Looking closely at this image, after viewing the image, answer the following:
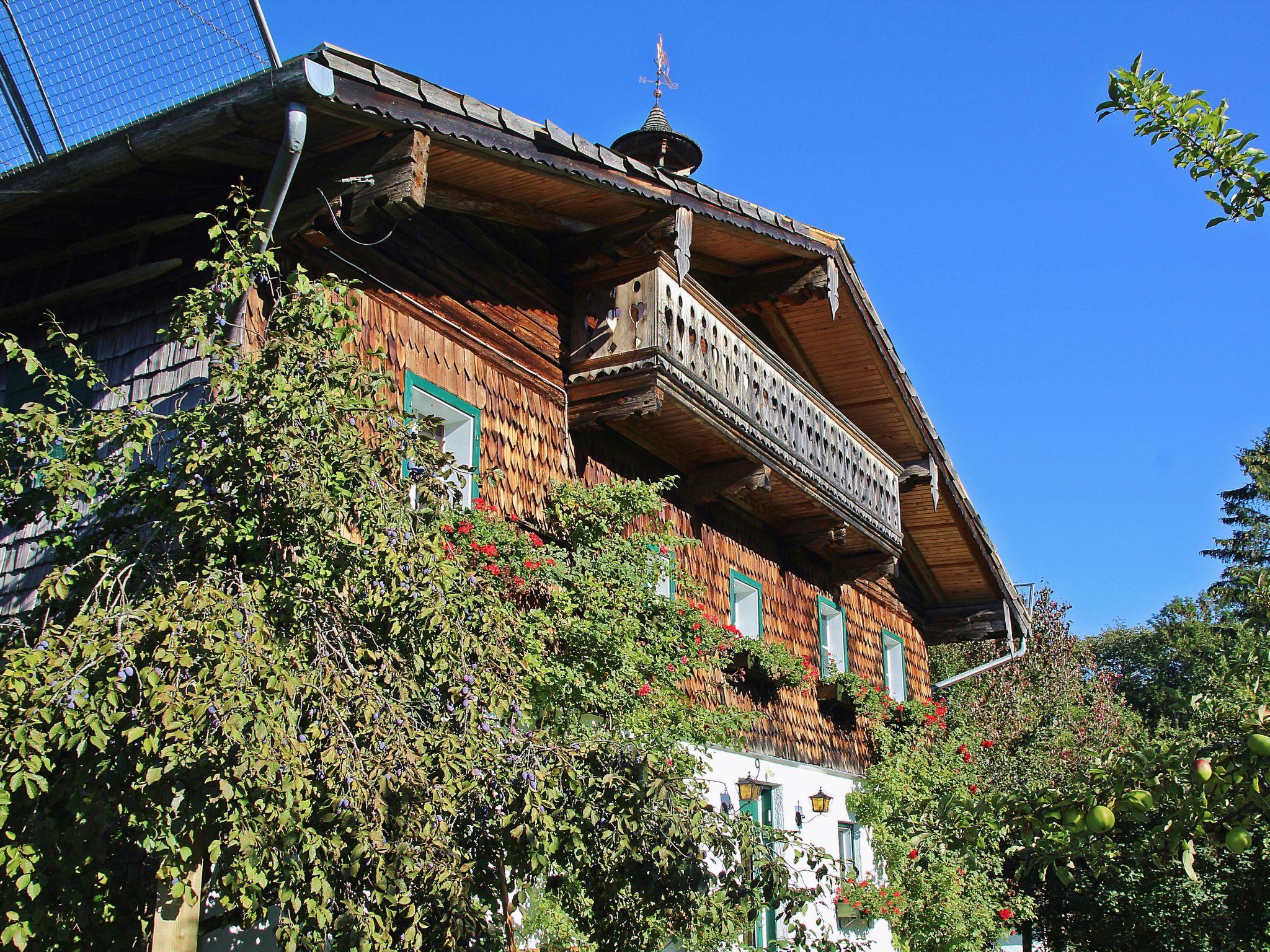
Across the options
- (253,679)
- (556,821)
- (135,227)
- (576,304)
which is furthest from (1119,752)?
(576,304)

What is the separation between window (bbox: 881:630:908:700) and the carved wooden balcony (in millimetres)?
3458

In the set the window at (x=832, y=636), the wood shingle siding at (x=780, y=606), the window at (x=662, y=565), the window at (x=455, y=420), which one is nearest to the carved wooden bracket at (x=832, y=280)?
the wood shingle siding at (x=780, y=606)

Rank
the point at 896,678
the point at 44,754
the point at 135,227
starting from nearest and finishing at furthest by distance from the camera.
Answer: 1. the point at 44,754
2. the point at 135,227
3. the point at 896,678

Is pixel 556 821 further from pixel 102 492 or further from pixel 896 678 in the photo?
pixel 896 678

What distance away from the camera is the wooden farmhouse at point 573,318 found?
24.0ft

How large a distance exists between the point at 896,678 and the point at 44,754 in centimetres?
1503

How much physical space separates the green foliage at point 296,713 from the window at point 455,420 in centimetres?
229

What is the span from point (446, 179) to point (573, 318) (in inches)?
90.6

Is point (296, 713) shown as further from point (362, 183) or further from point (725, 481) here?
point (725, 481)

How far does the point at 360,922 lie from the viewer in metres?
4.31

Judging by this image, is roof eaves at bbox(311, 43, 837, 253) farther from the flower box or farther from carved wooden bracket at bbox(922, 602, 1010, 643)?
carved wooden bracket at bbox(922, 602, 1010, 643)

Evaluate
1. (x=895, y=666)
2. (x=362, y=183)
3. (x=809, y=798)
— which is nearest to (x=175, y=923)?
(x=362, y=183)

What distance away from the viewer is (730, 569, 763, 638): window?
12852 mm

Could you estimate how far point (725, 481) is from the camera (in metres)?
11.8
